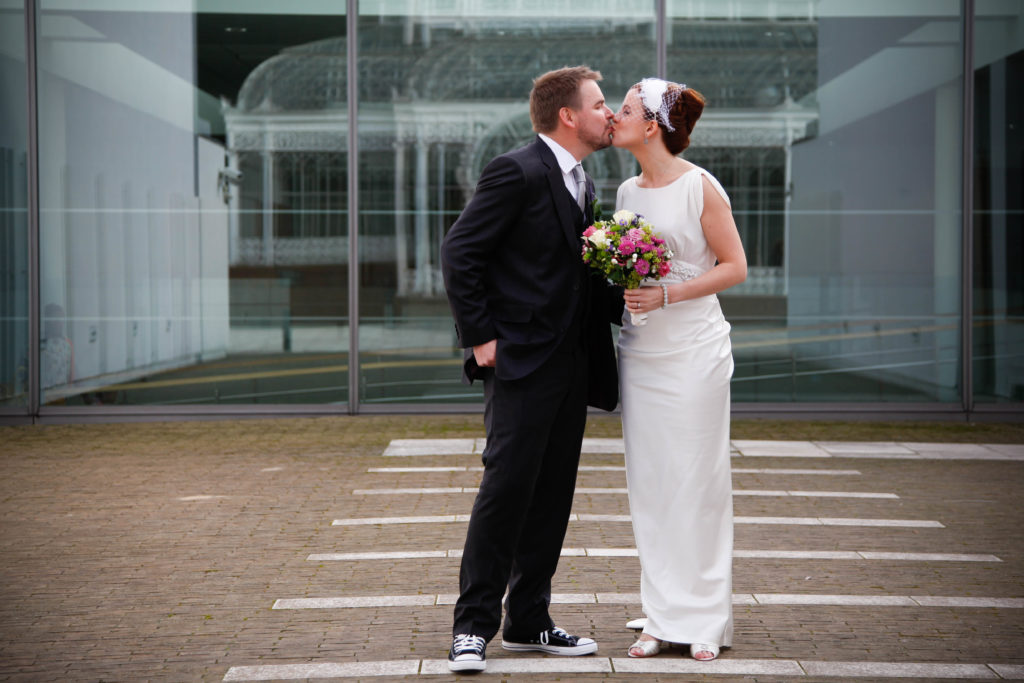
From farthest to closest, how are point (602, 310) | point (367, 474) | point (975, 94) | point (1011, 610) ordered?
point (975, 94) → point (367, 474) → point (1011, 610) → point (602, 310)

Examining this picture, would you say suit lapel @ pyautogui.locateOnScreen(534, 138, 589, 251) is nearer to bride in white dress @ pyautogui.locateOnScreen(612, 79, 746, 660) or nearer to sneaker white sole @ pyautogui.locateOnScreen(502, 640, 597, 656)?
bride in white dress @ pyautogui.locateOnScreen(612, 79, 746, 660)

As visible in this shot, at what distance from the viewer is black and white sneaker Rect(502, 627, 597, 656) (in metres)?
3.94

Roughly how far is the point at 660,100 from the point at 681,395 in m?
1.03

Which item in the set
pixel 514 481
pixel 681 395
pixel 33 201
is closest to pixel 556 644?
pixel 514 481

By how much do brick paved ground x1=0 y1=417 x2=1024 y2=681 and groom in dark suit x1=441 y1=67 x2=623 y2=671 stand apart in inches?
8.5

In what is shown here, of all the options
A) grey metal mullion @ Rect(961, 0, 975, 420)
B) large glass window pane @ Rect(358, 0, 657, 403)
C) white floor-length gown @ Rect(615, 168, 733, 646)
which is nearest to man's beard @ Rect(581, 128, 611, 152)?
white floor-length gown @ Rect(615, 168, 733, 646)

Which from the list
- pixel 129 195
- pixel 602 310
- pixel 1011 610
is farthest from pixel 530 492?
pixel 129 195

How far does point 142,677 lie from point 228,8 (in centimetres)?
841

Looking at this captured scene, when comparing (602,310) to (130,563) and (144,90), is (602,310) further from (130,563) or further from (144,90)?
(144,90)

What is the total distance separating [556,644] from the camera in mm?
3967

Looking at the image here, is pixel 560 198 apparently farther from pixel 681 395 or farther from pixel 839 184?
pixel 839 184

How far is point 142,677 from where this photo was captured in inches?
145

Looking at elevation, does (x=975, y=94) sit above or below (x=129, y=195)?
above

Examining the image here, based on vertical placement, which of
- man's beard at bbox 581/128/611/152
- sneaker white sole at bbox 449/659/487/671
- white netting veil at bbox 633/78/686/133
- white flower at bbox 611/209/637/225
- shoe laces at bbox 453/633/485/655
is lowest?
sneaker white sole at bbox 449/659/487/671
